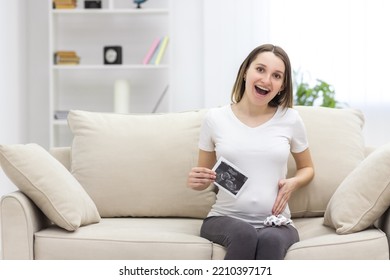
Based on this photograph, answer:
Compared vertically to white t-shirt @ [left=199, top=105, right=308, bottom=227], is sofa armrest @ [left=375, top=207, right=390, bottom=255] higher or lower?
lower

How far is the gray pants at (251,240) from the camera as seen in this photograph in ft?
6.62

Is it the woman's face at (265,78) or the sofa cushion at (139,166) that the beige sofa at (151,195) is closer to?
the sofa cushion at (139,166)

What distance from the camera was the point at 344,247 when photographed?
2057 millimetres

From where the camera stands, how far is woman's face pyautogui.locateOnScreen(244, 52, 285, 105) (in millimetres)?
2322

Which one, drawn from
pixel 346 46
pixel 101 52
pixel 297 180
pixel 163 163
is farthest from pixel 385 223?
pixel 101 52

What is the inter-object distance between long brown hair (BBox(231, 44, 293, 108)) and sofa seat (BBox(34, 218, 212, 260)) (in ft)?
1.96

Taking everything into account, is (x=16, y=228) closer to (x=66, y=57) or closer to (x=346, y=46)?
(x=66, y=57)

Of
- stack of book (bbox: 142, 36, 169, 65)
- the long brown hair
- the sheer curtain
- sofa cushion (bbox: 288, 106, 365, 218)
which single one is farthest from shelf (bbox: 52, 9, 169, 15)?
the long brown hair

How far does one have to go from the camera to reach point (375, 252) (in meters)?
2.08

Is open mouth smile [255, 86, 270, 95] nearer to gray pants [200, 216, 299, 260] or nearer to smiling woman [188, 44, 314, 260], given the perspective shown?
smiling woman [188, 44, 314, 260]

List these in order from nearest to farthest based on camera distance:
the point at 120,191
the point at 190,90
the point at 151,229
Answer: the point at 151,229 < the point at 120,191 < the point at 190,90

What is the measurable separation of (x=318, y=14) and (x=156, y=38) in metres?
1.28
